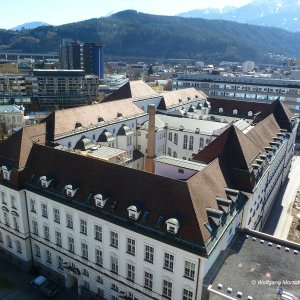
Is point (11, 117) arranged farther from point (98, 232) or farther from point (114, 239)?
point (114, 239)

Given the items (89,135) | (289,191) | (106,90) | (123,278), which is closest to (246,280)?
(123,278)

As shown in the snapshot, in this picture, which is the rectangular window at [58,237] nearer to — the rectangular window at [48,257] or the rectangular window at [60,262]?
the rectangular window at [60,262]

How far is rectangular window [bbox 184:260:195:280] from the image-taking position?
3453 centimetres

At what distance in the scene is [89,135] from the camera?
68.0 meters

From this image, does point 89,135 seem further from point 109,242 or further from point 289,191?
point 289,191

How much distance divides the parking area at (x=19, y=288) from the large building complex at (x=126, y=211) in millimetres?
1779

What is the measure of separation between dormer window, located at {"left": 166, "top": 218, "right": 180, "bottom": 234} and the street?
112 ft

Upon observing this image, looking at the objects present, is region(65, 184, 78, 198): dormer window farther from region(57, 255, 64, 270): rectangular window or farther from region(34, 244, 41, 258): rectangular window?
region(34, 244, 41, 258): rectangular window

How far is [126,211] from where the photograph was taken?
38531 millimetres

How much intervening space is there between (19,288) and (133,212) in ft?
76.0

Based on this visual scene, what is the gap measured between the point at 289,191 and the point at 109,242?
55.7m

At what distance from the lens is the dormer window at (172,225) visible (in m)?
34.4

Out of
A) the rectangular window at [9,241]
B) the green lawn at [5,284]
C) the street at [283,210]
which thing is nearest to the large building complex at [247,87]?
the street at [283,210]

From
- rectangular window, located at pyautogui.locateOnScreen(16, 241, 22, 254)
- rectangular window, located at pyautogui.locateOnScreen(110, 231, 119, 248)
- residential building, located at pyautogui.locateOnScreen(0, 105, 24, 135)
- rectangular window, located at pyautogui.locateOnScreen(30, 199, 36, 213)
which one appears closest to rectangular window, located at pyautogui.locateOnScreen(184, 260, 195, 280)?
rectangular window, located at pyautogui.locateOnScreen(110, 231, 119, 248)
